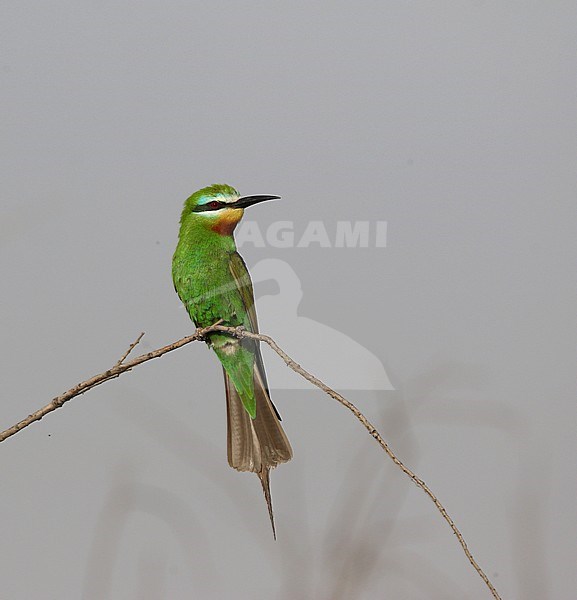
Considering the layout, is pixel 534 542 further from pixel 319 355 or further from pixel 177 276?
pixel 177 276

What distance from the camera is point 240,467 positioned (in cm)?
120

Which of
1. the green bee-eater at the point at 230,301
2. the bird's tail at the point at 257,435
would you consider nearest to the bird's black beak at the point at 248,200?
the green bee-eater at the point at 230,301

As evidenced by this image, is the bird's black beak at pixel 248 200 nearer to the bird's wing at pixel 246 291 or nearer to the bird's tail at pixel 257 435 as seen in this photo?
the bird's wing at pixel 246 291

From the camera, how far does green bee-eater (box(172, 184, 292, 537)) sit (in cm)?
112

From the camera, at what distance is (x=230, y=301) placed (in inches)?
44.3

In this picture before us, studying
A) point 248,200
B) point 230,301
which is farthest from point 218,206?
point 230,301

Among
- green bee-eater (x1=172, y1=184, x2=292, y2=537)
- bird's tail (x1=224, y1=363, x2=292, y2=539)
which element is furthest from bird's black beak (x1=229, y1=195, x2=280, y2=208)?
bird's tail (x1=224, y1=363, x2=292, y2=539)

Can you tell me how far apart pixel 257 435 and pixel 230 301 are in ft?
0.78

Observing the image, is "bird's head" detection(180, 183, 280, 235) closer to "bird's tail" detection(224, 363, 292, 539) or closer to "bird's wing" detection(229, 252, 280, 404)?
"bird's wing" detection(229, 252, 280, 404)

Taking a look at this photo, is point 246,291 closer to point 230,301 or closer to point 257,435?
point 230,301

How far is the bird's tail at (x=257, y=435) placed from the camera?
3.80 ft

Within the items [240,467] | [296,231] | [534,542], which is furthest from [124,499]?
[534,542]

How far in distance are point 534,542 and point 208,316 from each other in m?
0.85

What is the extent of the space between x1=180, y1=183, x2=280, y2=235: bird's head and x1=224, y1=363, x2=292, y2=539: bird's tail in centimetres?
25
